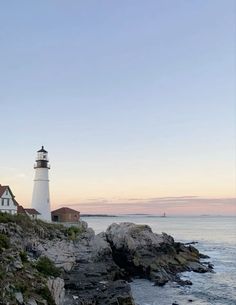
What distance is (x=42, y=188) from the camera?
52.6 meters

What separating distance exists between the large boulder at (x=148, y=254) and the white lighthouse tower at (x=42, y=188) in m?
11.8

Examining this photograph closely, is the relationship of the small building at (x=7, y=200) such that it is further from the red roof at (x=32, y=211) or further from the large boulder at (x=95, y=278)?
the large boulder at (x=95, y=278)

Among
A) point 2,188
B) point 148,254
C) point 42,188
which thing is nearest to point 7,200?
point 2,188

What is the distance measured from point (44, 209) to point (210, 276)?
22229 mm

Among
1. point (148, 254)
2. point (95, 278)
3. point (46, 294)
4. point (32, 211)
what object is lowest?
point (148, 254)

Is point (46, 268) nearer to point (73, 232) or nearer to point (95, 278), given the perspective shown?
point (95, 278)

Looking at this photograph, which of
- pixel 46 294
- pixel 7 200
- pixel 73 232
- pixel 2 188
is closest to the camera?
pixel 46 294

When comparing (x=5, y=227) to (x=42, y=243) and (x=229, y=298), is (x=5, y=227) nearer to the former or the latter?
(x=42, y=243)

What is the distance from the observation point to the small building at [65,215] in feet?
181

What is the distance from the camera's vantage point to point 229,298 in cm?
3134

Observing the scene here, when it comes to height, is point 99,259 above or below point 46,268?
below

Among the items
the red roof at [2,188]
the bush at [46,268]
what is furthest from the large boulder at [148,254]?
the red roof at [2,188]

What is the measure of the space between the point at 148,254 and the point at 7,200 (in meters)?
17.5

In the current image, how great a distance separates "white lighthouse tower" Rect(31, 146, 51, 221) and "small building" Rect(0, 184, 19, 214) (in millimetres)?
4574
